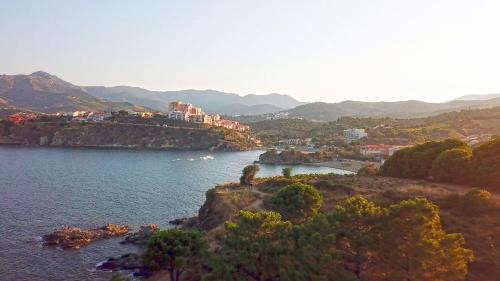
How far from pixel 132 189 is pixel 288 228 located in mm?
65034

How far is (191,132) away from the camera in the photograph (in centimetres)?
18000

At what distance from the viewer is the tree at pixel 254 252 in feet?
88.1

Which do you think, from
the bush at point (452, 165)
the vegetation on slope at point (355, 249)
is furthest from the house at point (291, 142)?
the vegetation on slope at point (355, 249)

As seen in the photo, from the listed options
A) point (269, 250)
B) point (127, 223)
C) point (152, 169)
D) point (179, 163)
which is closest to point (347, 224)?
point (269, 250)

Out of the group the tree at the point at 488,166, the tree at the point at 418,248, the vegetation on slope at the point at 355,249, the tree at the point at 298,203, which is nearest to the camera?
the tree at the point at 418,248

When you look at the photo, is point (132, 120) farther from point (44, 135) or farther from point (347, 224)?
point (347, 224)

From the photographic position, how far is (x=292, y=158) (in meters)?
140

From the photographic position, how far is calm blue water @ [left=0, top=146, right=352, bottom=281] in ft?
154

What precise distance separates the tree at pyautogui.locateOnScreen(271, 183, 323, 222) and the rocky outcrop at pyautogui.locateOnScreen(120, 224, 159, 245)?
831 inches

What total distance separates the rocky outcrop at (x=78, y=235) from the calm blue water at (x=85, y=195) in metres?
1.19

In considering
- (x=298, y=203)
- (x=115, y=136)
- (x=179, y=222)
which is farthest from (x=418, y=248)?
(x=115, y=136)

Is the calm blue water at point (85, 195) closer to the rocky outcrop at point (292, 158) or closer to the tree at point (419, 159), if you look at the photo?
the rocky outcrop at point (292, 158)

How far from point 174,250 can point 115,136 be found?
151481 mm

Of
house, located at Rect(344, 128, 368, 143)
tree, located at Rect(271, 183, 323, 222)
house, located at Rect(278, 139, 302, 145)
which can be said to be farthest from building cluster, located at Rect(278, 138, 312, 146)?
tree, located at Rect(271, 183, 323, 222)
